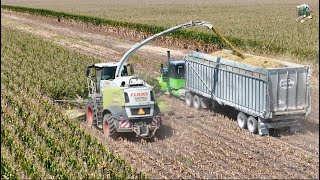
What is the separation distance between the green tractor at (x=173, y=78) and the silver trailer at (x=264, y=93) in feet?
11.0

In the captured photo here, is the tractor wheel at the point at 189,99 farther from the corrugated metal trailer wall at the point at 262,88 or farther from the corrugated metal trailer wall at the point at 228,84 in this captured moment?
the corrugated metal trailer wall at the point at 262,88

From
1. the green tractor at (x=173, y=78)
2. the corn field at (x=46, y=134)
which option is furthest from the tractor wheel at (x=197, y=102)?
the corn field at (x=46, y=134)

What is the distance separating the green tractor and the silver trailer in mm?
3365

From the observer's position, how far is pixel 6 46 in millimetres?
42406

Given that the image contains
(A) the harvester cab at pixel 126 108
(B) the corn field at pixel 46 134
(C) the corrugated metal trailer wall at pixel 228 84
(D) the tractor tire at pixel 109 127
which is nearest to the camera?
(B) the corn field at pixel 46 134

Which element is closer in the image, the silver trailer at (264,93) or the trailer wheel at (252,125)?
the silver trailer at (264,93)

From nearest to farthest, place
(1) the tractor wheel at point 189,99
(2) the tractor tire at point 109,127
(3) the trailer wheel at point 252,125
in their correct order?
(2) the tractor tire at point 109,127 < (3) the trailer wheel at point 252,125 < (1) the tractor wheel at point 189,99

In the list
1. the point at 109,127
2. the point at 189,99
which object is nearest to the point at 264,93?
the point at 109,127

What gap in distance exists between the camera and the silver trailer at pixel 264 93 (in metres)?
17.4

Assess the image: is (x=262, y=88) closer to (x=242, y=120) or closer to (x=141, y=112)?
(x=242, y=120)

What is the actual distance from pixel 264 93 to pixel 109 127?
5.37m

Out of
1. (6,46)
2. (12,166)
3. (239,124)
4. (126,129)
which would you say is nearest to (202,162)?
(126,129)

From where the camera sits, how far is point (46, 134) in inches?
680

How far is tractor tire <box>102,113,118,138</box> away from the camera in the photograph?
17.4 meters
